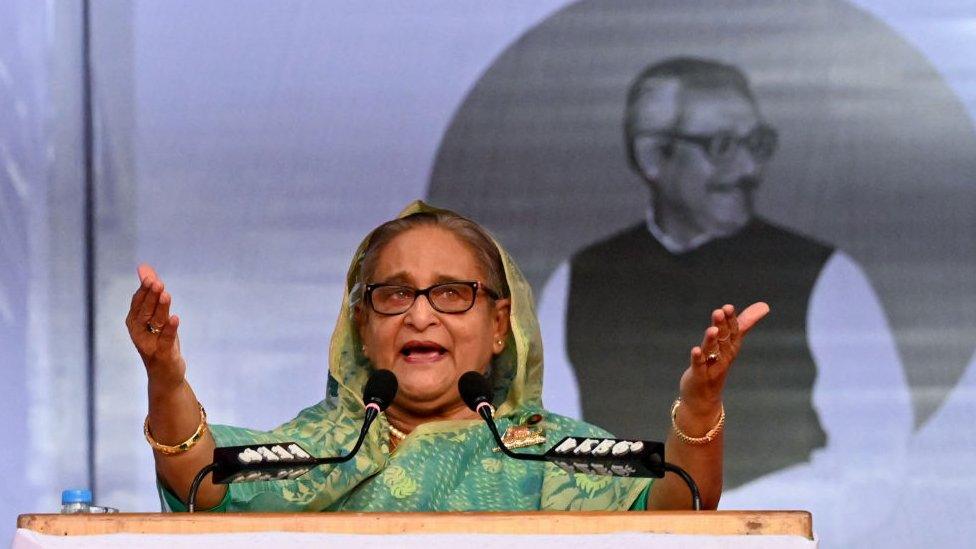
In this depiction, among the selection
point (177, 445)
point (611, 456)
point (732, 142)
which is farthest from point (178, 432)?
point (732, 142)

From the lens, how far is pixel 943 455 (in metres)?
3.54

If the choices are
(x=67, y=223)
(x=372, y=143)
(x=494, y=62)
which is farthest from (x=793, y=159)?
(x=67, y=223)

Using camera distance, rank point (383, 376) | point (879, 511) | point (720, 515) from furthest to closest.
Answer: point (879, 511) → point (383, 376) → point (720, 515)

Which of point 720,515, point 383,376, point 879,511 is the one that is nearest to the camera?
point 720,515

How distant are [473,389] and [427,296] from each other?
388mm

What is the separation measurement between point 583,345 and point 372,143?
0.61 m

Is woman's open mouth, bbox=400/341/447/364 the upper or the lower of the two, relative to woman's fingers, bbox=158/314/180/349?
lower

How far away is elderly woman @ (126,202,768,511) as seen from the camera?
2.62 m

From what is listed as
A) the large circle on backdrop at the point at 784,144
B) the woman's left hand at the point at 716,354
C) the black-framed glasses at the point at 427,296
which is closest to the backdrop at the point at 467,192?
the large circle on backdrop at the point at 784,144

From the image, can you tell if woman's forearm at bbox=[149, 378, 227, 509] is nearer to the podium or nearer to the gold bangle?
the gold bangle

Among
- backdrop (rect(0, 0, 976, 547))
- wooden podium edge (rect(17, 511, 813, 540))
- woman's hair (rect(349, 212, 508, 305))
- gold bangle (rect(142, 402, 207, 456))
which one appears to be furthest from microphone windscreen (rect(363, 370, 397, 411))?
backdrop (rect(0, 0, 976, 547))

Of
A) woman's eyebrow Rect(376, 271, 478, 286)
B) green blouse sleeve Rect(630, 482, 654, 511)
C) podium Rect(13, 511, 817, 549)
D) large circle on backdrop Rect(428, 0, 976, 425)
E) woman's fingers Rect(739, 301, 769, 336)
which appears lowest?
Result: green blouse sleeve Rect(630, 482, 654, 511)

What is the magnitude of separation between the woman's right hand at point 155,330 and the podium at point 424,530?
0.43m

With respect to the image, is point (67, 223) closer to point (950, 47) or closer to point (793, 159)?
point (793, 159)
